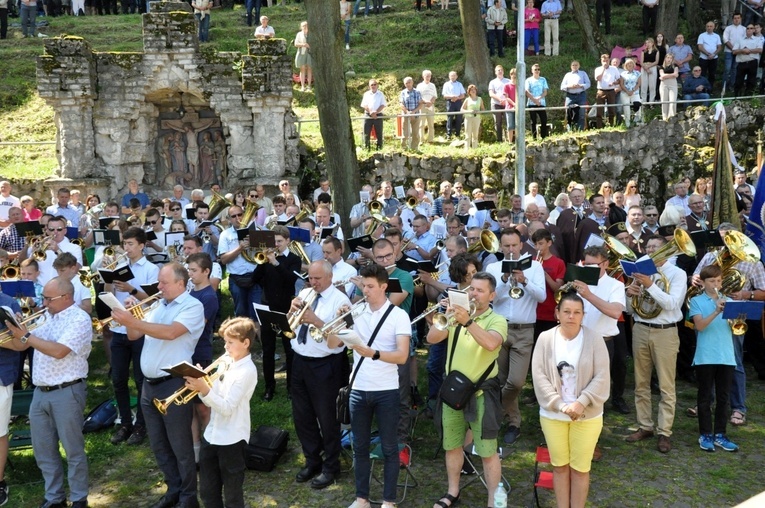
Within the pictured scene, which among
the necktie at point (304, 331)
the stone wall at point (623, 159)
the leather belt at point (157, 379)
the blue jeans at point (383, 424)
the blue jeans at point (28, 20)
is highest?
the blue jeans at point (28, 20)

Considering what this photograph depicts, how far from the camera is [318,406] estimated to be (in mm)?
7742

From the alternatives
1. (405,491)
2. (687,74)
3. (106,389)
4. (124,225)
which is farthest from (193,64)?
(405,491)

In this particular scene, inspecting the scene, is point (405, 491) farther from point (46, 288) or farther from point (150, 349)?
point (46, 288)

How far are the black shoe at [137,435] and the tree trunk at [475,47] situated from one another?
567 inches

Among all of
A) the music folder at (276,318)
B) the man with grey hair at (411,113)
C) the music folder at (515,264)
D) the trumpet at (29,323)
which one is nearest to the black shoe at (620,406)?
the music folder at (515,264)

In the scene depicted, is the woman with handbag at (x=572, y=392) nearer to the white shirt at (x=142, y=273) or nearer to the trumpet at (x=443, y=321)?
the trumpet at (x=443, y=321)

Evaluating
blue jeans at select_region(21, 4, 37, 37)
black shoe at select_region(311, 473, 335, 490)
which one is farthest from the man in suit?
blue jeans at select_region(21, 4, 37, 37)

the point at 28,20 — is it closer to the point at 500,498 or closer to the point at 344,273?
the point at 344,273

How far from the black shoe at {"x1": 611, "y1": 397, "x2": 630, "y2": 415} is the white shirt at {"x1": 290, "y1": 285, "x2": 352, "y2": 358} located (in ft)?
11.1

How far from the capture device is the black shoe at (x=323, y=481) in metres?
7.75

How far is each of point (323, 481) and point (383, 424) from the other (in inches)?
46.9

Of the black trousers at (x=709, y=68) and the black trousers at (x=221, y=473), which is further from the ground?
the black trousers at (x=709, y=68)

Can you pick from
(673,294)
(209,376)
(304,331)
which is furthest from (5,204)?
(673,294)

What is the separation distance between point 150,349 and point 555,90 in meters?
16.1
